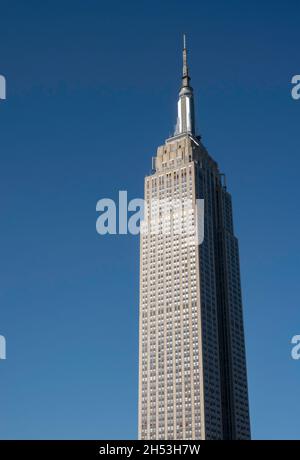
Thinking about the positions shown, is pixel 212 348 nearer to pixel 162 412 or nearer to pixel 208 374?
pixel 208 374

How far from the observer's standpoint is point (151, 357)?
655 ft
